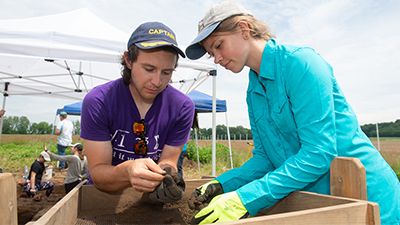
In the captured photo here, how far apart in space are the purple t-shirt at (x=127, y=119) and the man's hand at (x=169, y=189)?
1.31 feet

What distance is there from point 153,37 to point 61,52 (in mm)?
2386

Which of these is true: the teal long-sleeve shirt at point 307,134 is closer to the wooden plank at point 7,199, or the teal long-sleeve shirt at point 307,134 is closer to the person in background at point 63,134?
the wooden plank at point 7,199

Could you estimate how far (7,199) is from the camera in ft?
1.56

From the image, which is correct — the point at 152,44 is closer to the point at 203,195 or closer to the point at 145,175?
the point at 145,175

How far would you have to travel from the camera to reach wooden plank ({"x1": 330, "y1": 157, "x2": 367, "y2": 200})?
805 mm

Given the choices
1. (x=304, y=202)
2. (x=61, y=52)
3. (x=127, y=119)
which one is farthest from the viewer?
(x=61, y=52)

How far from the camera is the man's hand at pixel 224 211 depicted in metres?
0.86

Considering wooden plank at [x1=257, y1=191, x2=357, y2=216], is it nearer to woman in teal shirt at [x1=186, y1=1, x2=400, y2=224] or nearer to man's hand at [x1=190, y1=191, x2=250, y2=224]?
woman in teal shirt at [x1=186, y1=1, x2=400, y2=224]

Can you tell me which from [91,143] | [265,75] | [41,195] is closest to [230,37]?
[265,75]

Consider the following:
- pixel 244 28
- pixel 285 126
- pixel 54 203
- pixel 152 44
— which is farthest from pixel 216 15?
pixel 54 203

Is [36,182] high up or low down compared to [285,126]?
down

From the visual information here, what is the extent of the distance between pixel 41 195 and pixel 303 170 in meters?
6.43

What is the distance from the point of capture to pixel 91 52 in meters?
3.37

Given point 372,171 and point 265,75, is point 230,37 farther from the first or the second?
point 372,171
